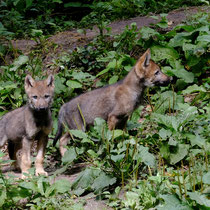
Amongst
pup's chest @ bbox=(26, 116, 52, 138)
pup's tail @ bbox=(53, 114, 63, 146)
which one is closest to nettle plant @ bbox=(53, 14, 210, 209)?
pup's chest @ bbox=(26, 116, 52, 138)

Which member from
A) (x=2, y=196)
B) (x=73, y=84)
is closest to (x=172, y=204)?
(x=2, y=196)

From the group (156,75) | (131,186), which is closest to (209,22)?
(156,75)

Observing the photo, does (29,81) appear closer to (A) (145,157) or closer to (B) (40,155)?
(B) (40,155)

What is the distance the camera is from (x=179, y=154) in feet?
21.4

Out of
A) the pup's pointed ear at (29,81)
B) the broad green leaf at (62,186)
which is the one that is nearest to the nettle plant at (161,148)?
the broad green leaf at (62,186)

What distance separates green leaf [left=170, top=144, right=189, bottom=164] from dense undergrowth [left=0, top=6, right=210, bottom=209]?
15 millimetres

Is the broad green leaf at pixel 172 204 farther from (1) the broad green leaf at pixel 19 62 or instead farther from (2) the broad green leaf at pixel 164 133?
(1) the broad green leaf at pixel 19 62

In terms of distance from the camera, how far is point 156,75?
856 centimetres

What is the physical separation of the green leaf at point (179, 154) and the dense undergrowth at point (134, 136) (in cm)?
2

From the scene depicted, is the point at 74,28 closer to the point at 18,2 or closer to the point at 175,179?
the point at 18,2

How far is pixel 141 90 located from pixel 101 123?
190 cm

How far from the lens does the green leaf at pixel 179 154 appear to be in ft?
21.3

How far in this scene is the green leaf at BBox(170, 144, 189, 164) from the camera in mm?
6484

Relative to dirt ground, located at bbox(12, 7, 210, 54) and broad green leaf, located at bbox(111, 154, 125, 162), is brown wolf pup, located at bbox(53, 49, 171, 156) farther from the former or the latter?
dirt ground, located at bbox(12, 7, 210, 54)
